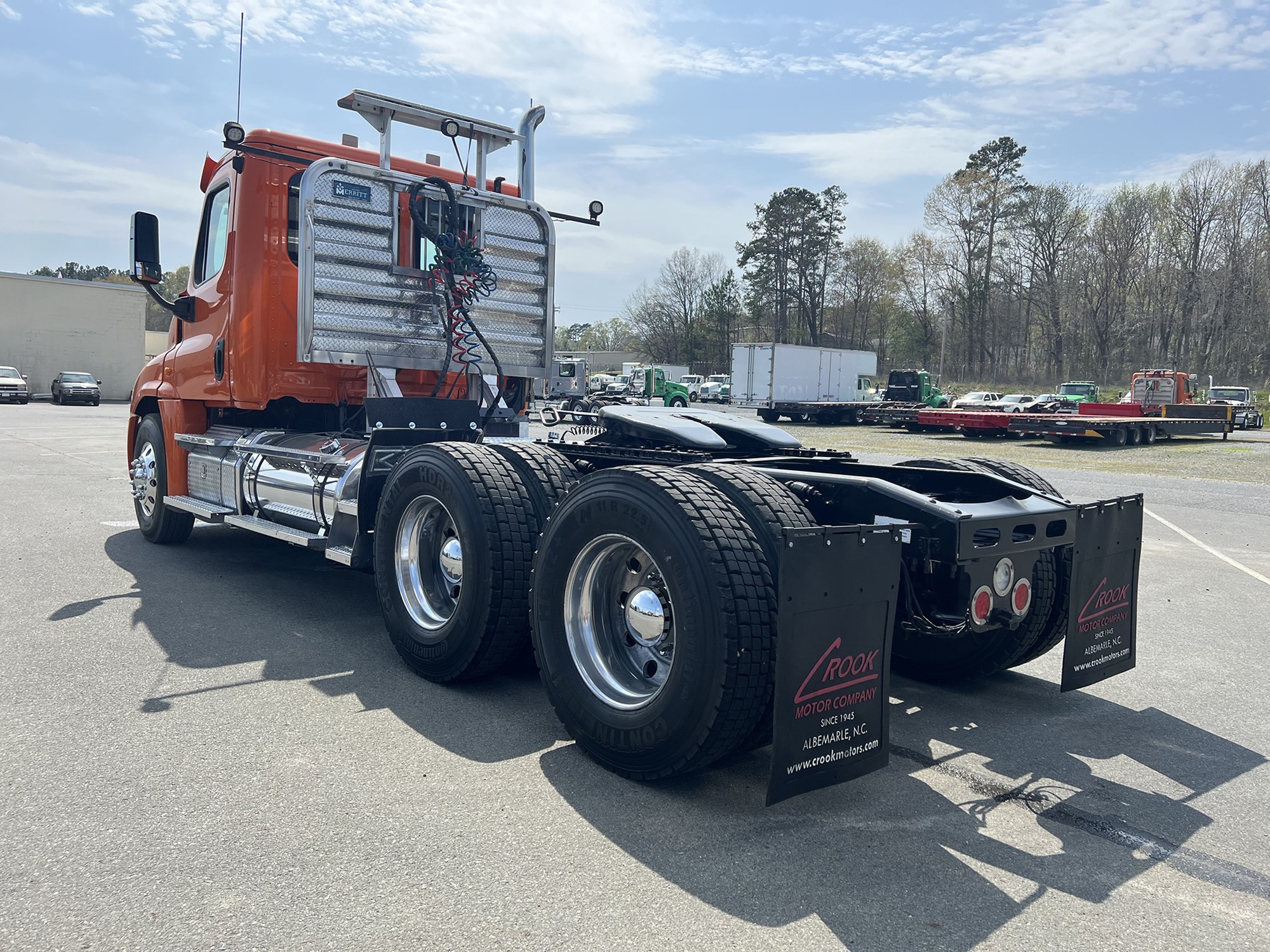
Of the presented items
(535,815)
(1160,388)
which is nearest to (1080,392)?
(1160,388)

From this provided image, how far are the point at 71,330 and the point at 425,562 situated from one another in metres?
52.4

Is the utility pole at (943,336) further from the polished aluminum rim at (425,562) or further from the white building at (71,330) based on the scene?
the polished aluminum rim at (425,562)

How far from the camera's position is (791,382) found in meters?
40.8

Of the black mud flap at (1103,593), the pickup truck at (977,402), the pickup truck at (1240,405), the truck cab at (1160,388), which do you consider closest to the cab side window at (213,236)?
the black mud flap at (1103,593)

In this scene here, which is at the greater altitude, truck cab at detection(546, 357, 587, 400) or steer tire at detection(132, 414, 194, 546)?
truck cab at detection(546, 357, 587, 400)

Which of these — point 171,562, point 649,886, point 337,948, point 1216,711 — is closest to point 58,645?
point 171,562

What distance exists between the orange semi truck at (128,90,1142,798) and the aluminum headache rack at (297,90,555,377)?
0.02 metres

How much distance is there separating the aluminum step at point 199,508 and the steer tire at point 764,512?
4.60 m

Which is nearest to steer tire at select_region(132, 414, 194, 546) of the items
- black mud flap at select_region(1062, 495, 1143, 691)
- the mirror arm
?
the mirror arm

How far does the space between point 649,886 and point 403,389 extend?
504 centimetres

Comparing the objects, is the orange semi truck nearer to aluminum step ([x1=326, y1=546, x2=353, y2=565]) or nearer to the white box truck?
aluminum step ([x1=326, y1=546, x2=353, y2=565])

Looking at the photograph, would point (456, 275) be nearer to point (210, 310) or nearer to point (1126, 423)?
point (210, 310)

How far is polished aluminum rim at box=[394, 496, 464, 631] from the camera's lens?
4871mm

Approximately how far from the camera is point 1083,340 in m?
72.0
